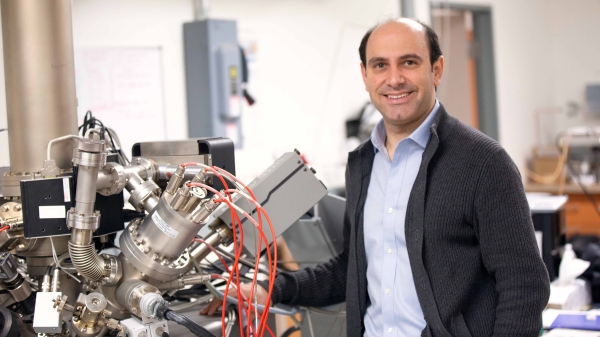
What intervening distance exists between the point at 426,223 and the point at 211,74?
6.43 ft

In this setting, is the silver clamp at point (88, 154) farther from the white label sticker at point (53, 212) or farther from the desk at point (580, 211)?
the desk at point (580, 211)

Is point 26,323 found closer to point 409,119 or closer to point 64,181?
point 64,181

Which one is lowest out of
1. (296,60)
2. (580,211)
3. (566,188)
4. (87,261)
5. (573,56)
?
(580,211)

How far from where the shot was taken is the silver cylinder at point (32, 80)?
130 centimetres

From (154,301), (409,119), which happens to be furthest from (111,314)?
(409,119)

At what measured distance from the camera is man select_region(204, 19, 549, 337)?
129 cm

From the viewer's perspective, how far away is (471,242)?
1376 millimetres

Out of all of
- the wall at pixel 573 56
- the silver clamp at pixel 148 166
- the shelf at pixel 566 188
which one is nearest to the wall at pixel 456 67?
the shelf at pixel 566 188

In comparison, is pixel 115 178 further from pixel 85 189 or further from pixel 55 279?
pixel 55 279

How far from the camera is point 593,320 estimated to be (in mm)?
1682

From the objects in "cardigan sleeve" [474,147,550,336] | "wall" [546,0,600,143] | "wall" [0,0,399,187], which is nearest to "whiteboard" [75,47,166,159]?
"wall" [0,0,399,187]

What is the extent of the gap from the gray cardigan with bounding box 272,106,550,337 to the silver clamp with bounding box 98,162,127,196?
0.62m

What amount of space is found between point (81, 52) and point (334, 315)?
1700mm

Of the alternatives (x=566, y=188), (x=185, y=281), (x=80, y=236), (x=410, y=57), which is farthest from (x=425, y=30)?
(x=566, y=188)
